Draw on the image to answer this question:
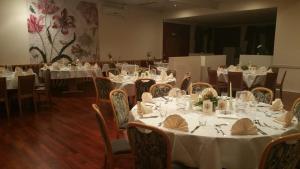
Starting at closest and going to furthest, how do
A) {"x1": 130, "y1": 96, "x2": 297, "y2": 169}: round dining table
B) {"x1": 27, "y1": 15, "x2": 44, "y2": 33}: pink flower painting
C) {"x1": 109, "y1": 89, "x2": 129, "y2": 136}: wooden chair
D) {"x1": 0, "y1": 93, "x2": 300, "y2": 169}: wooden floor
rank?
{"x1": 130, "y1": 96, "x2": 297, "y2": 169}: round dining table, {"x1": 109, "y1": 89, "x2": 129, "y2": 136}: wooden chair, {"x1": 0, "y1": 93, "x2": 300, "y2": 169}: wooden floor, {"x1": 27, "y1": 15, "x2": 44, "y2": 33}: pink flower painting

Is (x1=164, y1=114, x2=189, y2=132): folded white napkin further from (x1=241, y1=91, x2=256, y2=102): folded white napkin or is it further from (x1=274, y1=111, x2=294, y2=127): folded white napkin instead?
(x1=241, y1=91, x2=256, y2=102): folded white napkin

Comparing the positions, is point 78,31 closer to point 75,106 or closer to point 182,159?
point 75,106

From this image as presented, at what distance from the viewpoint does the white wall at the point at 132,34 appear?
32.7 ft

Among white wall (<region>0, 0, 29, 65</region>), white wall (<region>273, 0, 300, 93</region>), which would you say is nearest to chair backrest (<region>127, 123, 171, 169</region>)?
white wall (<region>0, 0, 29, 65</region>)

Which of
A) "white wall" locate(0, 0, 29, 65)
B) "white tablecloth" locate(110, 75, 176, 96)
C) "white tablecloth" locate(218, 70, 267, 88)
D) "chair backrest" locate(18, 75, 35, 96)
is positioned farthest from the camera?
"white wall" locate(0, 0, 29, 65)

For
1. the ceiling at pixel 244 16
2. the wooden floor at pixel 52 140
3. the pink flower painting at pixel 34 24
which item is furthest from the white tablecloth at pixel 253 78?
the pink flower painting at pixel 34 24

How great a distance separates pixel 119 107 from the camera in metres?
3.08

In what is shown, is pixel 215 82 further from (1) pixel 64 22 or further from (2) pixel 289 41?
(1) pixel 64 22

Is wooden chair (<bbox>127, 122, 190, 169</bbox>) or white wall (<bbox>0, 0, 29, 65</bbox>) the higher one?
white wall (<bbox>0, 0, 29, 65</bbox>)

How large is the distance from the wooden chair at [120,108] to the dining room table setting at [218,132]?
1.58 feet

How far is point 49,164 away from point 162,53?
9.78m

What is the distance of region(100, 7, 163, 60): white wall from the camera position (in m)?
9.97

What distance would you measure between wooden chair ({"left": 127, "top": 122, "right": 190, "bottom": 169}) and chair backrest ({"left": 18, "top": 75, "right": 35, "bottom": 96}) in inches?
165

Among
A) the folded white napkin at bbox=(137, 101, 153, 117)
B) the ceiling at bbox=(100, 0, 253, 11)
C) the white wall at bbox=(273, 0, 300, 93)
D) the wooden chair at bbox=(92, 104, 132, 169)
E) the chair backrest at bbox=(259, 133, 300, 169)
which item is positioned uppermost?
the ceiling at bbox=(100, 0, 253, 11)
